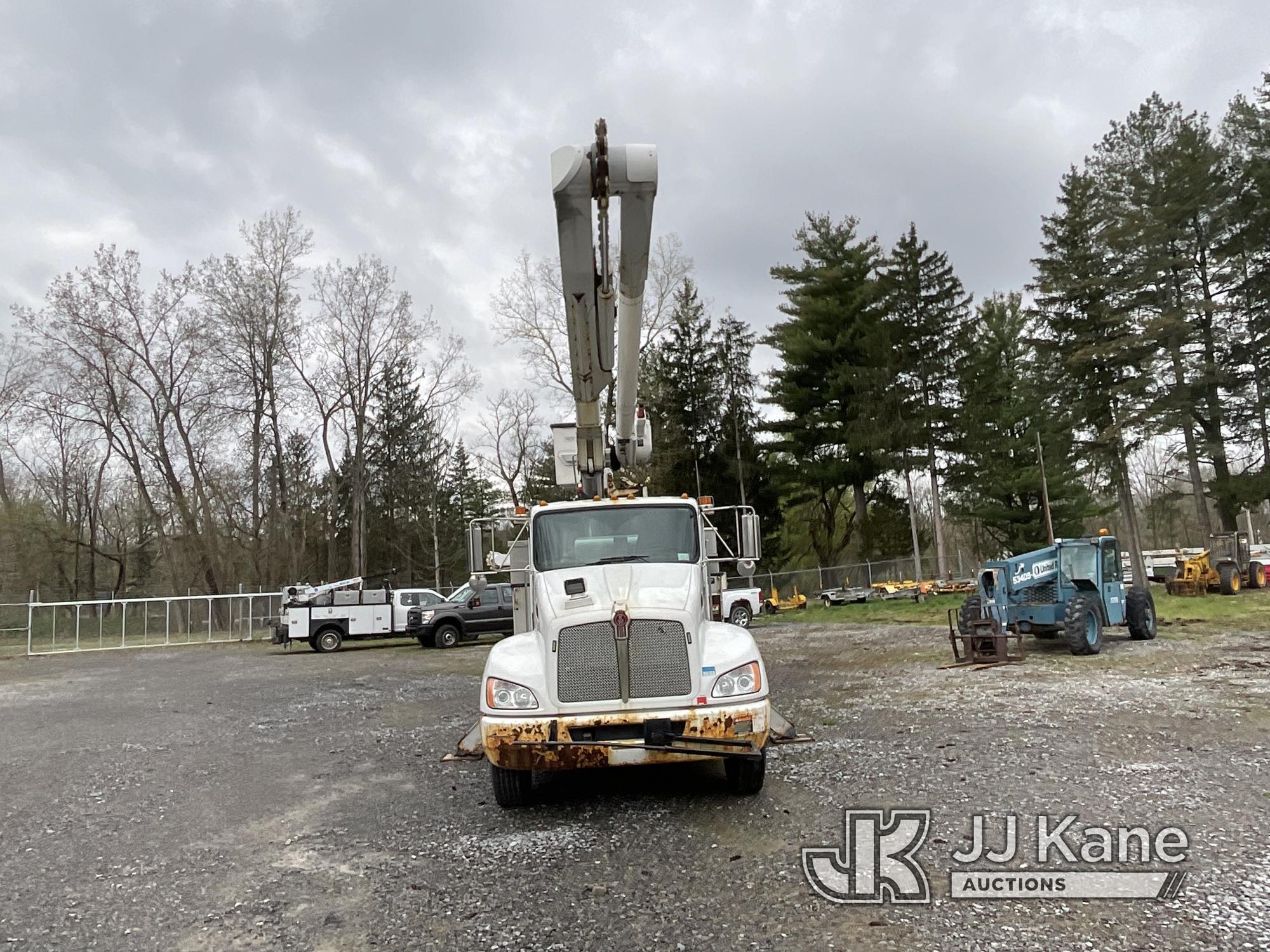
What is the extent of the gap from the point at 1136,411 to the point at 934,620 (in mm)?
12318

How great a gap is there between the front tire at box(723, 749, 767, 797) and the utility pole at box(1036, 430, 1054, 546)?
28565 millimetres

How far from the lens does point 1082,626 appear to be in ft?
42.6

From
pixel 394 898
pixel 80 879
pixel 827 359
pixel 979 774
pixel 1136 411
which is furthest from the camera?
pixel 827 359

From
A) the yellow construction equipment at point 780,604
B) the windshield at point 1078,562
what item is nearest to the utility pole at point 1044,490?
the yellow construction equipment at point 780,604

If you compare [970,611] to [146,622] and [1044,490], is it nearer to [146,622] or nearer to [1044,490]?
[1044,490]

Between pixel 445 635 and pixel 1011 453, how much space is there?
2481 cm

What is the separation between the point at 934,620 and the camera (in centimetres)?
2245

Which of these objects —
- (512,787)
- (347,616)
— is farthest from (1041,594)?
(347,616)

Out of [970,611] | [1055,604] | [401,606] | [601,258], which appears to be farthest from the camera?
[401,606]

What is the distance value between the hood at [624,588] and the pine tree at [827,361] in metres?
28.9

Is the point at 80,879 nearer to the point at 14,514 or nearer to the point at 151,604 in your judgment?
the point at 151,604

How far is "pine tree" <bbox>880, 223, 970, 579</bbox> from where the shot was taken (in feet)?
107

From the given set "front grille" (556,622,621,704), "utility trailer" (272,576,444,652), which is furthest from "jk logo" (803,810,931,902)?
"utility trailer" (272,576,444,652)

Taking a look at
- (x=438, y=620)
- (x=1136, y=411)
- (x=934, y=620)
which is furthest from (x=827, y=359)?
(x=438, y=620)
